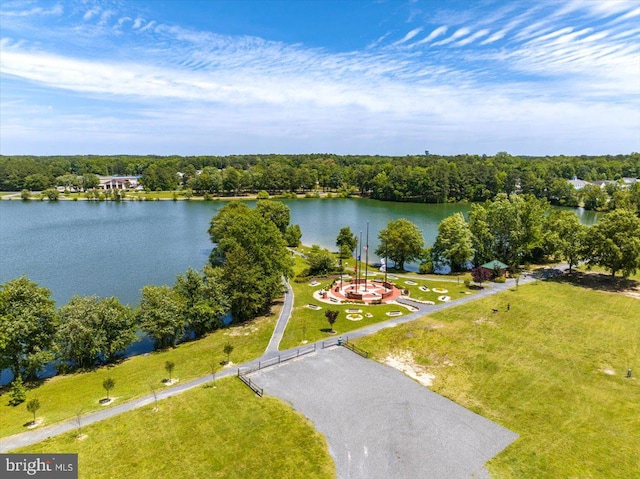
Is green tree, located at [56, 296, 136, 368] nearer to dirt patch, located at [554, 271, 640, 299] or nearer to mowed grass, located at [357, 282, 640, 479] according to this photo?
mowed grass, located at [357, 282, 640, 479]

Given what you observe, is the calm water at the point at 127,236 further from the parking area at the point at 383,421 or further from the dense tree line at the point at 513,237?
the parking area at the point at 383,421

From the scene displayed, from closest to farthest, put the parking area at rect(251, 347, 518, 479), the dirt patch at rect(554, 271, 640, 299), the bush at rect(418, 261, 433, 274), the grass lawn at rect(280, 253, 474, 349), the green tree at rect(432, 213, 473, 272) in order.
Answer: the parking area at rect(251, 347, 518, 479) < the grass lawn at rect(280, 253, 474, 349) < the dirt patch at rect(554, 271, 640, 299) < the green tree at rect(432, 213, 473, 272) < the bush at rect(418, 261, 433, 274)

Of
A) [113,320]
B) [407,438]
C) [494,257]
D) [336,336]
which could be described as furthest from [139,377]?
[494,257]

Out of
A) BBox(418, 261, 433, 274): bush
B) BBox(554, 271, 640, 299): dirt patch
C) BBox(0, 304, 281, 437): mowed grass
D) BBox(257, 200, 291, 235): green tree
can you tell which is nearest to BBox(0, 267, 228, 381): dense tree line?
BBox(0, 304, 281, 437): mowed grass

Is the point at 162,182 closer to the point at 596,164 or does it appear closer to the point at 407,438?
the point at 407,438

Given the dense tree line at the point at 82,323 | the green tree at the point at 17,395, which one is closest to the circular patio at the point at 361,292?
the dense tree line at the point at 82,323

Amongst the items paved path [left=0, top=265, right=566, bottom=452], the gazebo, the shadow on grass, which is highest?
the gazebo
